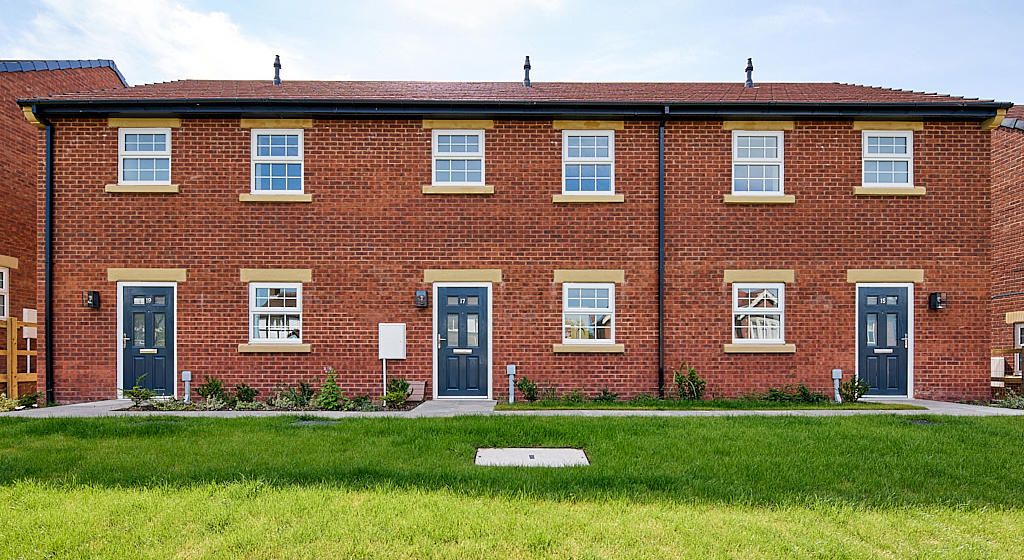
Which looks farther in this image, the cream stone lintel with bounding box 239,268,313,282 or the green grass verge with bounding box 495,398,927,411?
the cream stone lintel with bounding box 239,268,313,282

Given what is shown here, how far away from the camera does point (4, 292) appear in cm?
1456

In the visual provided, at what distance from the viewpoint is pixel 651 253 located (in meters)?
12.2

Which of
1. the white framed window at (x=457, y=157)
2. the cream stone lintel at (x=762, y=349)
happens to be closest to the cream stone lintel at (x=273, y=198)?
the white framed window at (x=457, y=157)

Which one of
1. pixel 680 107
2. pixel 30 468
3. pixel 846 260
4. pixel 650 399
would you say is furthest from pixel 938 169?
pixel 30 468

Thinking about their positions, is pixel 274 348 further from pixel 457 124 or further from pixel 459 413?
pixel 457 124

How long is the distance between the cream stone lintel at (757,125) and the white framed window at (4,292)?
16.1 metres

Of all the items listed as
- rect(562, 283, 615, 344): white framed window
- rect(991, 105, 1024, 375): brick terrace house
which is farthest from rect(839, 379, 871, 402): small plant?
rect(991, 105, 1024, 375): brick terrace house

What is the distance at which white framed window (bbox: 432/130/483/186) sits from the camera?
1234 centimetres

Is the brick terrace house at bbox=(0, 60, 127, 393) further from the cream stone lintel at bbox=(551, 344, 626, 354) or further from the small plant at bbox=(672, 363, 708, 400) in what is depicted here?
the small plant at bbox=(672, 363, 708, 400)

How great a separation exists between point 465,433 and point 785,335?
24.0ft

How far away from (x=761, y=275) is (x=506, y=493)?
28.5 ft

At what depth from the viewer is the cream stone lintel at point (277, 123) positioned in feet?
40.1

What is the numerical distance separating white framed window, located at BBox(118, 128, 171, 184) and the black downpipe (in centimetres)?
941

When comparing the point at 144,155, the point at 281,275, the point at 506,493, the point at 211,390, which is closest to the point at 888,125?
the point at 506,493
